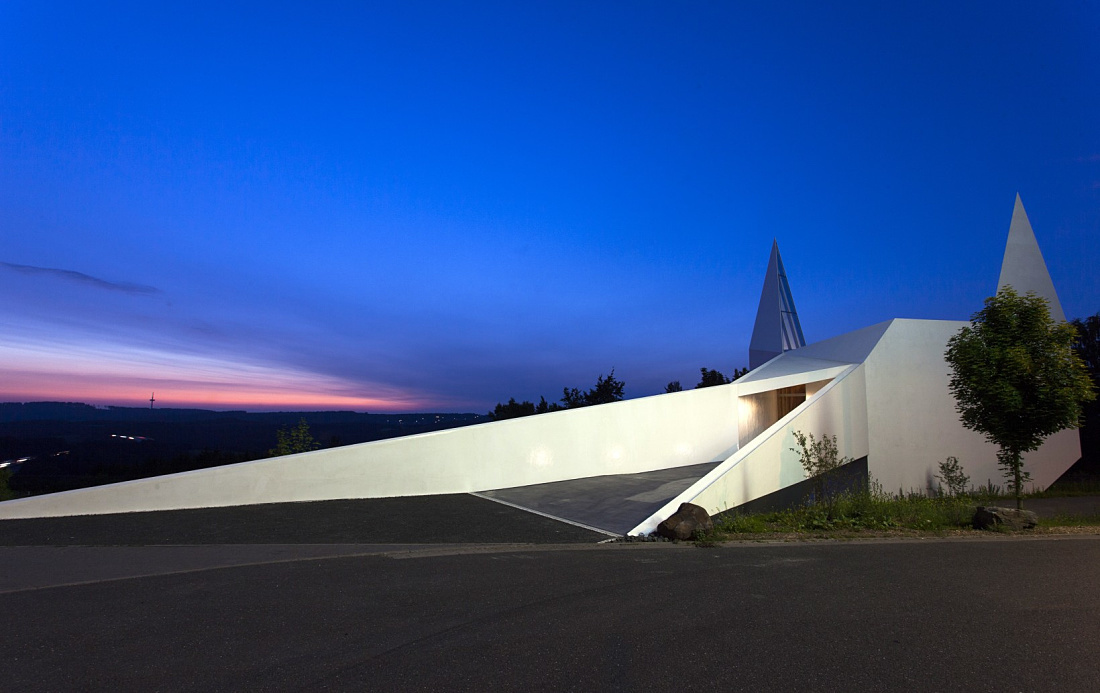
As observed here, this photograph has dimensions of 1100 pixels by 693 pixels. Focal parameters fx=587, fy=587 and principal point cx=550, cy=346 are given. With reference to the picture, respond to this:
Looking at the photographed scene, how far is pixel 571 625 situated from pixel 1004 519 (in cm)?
758

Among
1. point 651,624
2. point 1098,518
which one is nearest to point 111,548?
point 651,624

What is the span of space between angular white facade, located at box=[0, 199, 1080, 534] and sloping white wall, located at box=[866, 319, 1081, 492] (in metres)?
0.03

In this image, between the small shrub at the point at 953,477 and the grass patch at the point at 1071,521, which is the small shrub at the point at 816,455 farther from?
the grass patch at the point at 1071,521

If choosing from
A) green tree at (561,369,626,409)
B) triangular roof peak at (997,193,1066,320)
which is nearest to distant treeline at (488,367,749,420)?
green tree at (561,369,626,409)

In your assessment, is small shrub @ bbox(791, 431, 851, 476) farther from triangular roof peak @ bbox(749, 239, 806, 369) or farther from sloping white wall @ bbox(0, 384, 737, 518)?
triangular roof peak @ bbox(749, 239, 806, 369)

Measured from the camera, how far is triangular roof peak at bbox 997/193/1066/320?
16.0 meters

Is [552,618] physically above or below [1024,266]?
A: below

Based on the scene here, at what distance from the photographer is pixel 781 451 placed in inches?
433

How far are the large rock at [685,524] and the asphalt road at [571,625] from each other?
1.07m

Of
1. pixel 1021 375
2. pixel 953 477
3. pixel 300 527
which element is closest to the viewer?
pixel 300 527

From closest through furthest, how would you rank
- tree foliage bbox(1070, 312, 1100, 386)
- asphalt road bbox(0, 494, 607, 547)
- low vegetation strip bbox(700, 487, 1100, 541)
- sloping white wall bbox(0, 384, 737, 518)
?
asphalt road bbox(0, 494, 607, 547)
low vegetation strip bbox(700, 487, 1100, 541)
sloping white wall bbox(0, 384, 737, 518)
tree foliage bbox(1070, 312, 1100, 386)

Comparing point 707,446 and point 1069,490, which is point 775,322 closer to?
Result: point 707,446

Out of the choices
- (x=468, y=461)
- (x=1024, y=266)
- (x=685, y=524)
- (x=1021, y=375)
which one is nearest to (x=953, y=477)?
(x=1021, y=375)

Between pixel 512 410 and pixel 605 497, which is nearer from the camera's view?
pixel 605 497
